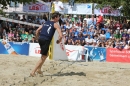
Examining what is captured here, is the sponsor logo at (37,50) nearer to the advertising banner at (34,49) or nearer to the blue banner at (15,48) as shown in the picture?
the advertising banner at (34,49)

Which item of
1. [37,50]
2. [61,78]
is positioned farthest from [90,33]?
[61,78]

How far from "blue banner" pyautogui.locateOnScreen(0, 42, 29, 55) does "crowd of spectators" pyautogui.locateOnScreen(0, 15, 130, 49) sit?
3.47 ft

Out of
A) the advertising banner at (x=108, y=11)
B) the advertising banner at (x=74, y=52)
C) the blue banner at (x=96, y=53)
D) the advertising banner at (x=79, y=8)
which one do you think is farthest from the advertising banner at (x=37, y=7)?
the blue banner at (x=96, y=53)

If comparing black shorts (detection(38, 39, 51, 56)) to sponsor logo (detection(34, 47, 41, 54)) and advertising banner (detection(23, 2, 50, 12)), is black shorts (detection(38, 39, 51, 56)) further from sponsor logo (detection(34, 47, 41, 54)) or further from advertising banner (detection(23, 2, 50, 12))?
advertising banner (detection(23, 2, 50, 12))

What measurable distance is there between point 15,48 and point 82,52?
3.54m

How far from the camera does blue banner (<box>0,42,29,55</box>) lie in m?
15.6

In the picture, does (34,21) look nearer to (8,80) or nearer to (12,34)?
(12,34)

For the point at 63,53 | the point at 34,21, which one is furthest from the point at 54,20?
the point at 34,21

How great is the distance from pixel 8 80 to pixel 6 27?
12.5 meters

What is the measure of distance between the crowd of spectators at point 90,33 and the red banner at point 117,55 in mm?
241

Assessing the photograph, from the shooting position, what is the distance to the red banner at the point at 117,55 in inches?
565

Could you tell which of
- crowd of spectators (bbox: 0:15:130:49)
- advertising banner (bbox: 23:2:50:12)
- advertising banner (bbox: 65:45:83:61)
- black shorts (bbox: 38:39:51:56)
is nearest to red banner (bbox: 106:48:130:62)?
crowd of spectators (bbox: 0:15:130:49)

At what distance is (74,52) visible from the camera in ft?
Answer: 48.5

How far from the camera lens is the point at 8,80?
24.6ft
